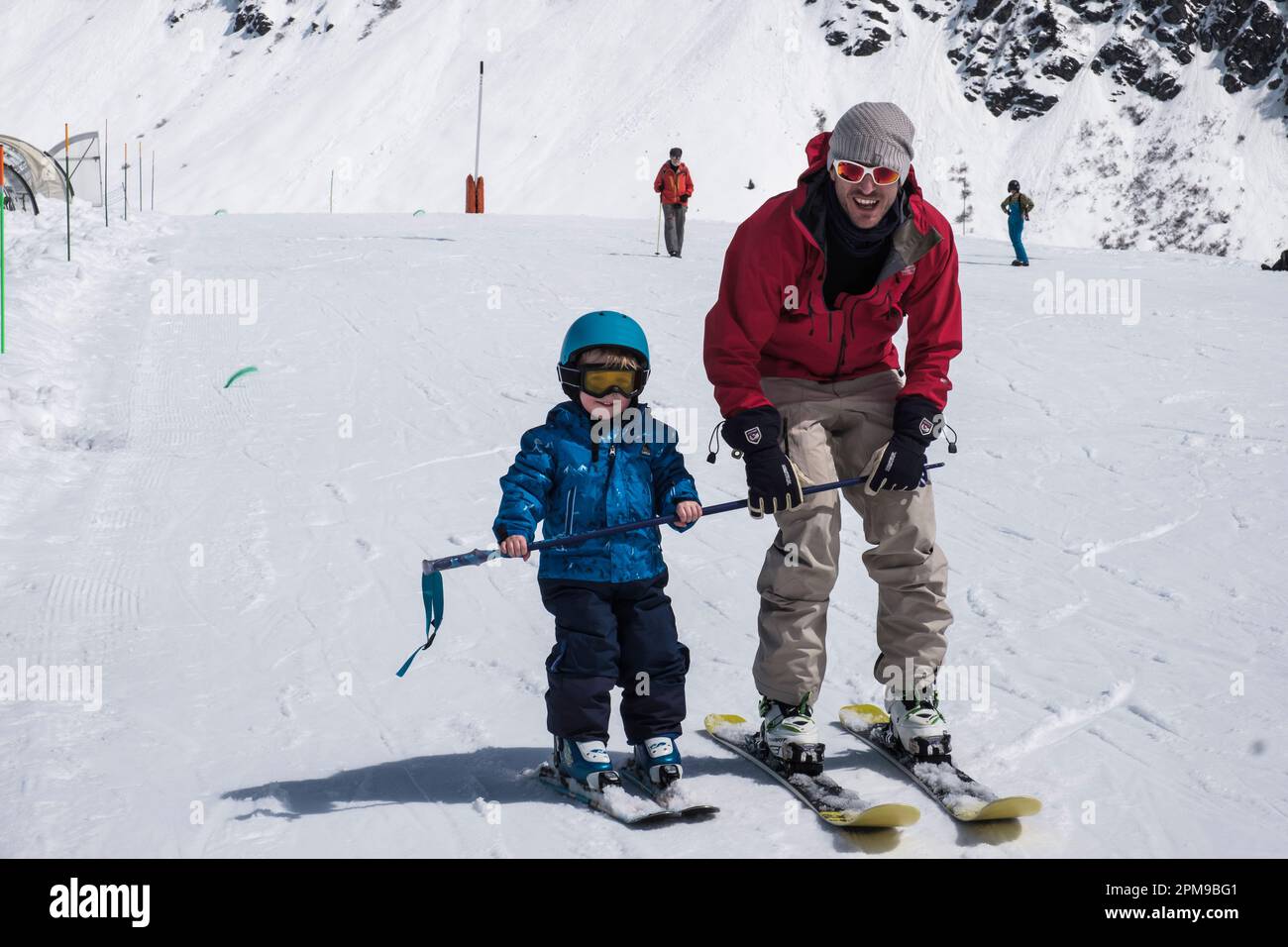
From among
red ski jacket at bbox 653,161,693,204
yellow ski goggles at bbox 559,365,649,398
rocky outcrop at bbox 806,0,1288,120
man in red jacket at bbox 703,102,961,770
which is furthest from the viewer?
rocky outcrop at bbox 806,0,1288,120

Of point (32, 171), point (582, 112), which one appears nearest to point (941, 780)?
point (32, 171)

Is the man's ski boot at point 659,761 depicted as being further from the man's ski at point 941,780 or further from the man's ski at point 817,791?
the man's ski at point 941,780

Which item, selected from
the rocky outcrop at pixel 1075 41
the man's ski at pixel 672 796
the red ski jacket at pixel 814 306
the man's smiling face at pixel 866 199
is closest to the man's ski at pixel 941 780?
the man's ski at pixel 672 796

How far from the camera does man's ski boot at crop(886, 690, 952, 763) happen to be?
12.1 feet

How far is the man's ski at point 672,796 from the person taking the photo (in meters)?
3.39

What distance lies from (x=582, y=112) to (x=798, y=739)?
240 ft

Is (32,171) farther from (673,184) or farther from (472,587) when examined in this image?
(472,587)

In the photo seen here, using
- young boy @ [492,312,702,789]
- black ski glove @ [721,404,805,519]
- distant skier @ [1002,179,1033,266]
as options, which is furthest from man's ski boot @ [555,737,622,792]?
distant skier @ [1002,179,1033,266]

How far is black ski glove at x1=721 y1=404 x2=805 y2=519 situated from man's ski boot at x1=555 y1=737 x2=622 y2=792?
818 millimetres

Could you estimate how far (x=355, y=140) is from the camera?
70812 mm

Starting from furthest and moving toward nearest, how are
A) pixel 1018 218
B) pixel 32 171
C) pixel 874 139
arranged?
1. pixel 32 171
2. pixel 1018 218
3. pixel 874 139

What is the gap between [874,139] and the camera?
3.40 meters

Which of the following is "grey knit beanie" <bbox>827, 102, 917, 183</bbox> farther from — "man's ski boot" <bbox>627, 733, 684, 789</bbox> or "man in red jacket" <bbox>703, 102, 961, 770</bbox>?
"man's ski boot" <bbox>627, 733, 684, 789</bbox>
